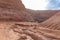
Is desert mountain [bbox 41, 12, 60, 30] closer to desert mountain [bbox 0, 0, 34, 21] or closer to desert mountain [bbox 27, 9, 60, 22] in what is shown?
desert mountain [bbox 0, 0, 34, 21]

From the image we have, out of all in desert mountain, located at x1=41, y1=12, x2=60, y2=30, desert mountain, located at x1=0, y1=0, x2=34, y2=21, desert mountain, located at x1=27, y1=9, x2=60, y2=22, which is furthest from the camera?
desert mountain, located at x1=27, y1=9, x2=60, y2=22

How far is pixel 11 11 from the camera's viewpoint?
120 inches

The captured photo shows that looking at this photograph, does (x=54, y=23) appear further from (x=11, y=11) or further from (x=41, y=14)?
(x=41, y=14)

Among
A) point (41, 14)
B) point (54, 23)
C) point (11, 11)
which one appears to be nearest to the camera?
point (54, 23)

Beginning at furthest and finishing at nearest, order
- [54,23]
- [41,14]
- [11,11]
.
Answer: [41,14] < [11,11] < [54,23]

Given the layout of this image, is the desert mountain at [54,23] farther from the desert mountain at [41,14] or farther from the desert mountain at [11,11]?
the desert mountain at [41,14]

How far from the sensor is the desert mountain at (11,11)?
9.09ft

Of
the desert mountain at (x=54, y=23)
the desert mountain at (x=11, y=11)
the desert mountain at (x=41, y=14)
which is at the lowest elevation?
the desert mountain at (x=54, y=23)

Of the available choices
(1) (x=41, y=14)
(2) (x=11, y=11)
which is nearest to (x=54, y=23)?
(2) (x=11, y=11)

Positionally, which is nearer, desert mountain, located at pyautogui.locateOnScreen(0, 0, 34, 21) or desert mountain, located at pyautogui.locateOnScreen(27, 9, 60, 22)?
desert mountain, located at pyautogui.locateOnScreen(0, 0, 34, 21)

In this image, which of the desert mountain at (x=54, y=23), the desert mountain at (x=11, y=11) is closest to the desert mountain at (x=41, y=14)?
the desert mountain at (x=11, y=11)

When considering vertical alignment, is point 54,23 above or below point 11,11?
below

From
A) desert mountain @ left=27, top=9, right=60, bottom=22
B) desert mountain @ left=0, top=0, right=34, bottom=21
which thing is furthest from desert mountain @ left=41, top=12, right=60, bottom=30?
desert mountain @ left=27, top=9, right=60, bottom=22

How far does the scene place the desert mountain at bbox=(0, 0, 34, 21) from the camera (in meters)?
2.77
